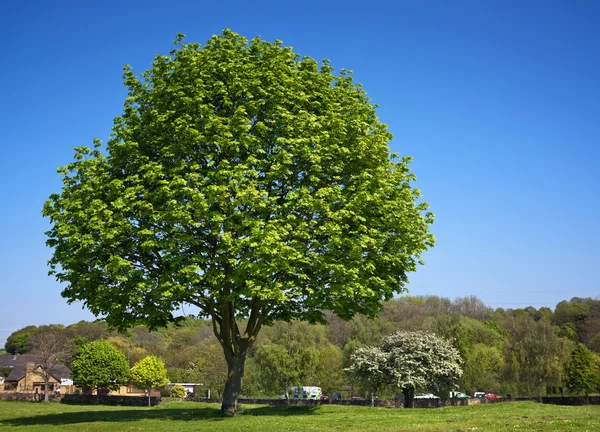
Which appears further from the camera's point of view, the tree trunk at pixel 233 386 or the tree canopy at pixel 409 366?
the tree canopy at pixel 409 366

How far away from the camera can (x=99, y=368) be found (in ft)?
A: 241

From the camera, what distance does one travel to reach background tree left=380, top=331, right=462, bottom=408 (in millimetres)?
37406

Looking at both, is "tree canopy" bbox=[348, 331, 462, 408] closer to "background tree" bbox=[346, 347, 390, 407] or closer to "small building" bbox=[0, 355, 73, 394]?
"background tree" bbox=[346, 347, 390, 407]

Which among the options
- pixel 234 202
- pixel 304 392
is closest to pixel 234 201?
pixel 234 202

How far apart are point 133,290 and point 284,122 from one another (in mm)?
10960

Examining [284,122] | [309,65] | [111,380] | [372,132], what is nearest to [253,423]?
[284,122]

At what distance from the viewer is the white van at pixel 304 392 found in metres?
67.6

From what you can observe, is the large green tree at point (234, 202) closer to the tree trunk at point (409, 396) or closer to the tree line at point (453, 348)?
the tree trunk at point (409, 396)

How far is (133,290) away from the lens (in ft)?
81.2

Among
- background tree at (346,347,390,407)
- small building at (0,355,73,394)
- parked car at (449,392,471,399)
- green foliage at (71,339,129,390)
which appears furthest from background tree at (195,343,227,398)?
background tree at (346,347,390,407)

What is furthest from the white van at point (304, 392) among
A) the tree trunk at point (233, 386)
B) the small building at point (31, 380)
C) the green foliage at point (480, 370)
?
the small building at point (31, 380)

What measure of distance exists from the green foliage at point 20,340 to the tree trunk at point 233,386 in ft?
521

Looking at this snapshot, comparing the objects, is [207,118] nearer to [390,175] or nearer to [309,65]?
[309,65]

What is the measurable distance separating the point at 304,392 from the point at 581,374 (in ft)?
111
